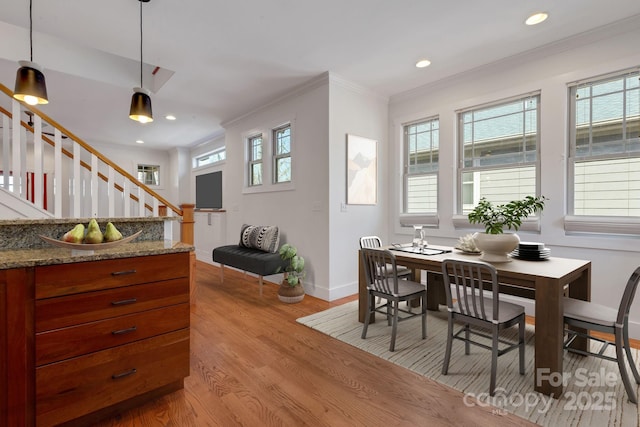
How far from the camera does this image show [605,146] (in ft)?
9.24

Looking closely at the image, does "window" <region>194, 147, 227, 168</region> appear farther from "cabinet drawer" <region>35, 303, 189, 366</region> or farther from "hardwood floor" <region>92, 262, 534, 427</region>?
"cabinet drawer" <region>35, 303, 189, 366</region>

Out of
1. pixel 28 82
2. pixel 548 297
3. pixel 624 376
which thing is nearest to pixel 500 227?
pixel 548 297

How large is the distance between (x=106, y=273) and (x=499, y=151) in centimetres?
385

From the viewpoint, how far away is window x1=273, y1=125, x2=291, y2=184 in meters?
4.46

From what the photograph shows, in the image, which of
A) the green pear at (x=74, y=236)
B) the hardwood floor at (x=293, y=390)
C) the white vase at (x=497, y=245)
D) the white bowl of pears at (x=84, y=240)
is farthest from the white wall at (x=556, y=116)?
the green pear at (x=74, y=236)

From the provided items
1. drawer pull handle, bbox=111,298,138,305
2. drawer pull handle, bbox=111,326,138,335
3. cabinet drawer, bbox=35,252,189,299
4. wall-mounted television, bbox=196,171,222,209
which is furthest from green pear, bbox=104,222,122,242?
wall-mounted television, bbox=196,171,222,209

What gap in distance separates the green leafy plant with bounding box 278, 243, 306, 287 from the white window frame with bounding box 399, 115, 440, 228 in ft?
5.27

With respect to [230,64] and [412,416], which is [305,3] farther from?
[412,416]

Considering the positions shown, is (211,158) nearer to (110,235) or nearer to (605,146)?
(110,235)

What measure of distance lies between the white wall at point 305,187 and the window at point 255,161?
188 millimetres

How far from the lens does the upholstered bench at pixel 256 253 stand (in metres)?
3.75

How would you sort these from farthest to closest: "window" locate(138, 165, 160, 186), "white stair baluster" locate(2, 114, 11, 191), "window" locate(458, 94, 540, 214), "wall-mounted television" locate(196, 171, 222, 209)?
1. "window" locate(138, 165, 160, 186)
2. "wall-mounted television" locate(196, 171, 222, 209)
3. "window" locate(458, 94, 540, 214)
4. "white stair baluster" locate(2, 114, 11, 191)

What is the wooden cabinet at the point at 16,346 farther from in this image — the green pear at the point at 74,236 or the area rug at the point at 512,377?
the area rug at the point at 512,377

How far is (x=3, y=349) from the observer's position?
132 cm
